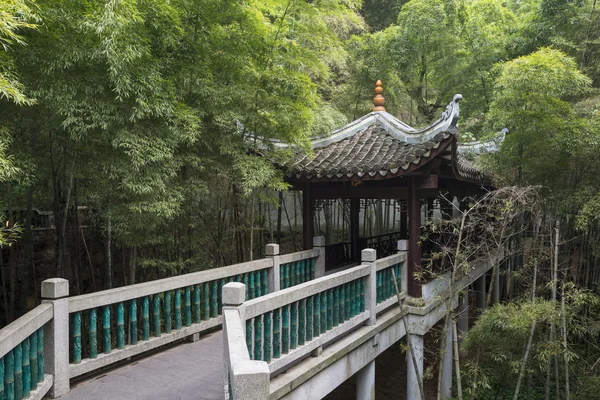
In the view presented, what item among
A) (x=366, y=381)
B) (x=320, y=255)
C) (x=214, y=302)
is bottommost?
(x=366, y=381)

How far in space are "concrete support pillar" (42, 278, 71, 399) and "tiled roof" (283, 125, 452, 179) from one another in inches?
121

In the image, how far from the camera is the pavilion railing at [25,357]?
2.55 metres

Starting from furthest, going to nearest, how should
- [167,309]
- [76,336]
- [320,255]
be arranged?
[320,255] < [167,309] < [76,336]

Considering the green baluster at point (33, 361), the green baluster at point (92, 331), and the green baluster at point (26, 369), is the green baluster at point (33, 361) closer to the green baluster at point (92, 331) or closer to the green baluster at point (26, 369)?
the green baluster at point (26, 369)

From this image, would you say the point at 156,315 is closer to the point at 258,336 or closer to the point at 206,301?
the point at 206,301

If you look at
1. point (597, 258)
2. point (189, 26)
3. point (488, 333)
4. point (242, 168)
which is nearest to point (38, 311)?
point (242, 168)

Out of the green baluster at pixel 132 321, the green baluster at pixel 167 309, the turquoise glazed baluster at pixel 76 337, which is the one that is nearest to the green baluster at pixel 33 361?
the turquoise glazed baluster at pixel 76 337

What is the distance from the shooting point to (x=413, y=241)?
564cm

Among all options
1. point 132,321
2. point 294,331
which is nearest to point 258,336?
point 294,331

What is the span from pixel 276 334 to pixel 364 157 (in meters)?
3.10

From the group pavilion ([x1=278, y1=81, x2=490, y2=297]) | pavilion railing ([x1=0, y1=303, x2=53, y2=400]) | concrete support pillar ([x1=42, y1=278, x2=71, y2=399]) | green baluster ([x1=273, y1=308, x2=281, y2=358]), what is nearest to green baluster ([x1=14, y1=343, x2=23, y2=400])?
pavilion railing ([x1=0, y1=303, x2=53, y2=400])

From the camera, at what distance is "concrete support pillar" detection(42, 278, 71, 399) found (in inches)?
121

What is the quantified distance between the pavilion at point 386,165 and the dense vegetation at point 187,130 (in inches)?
24.7

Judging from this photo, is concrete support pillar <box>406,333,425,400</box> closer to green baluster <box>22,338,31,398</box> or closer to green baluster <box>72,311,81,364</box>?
green baluster <box>72,311,81,364</box>
